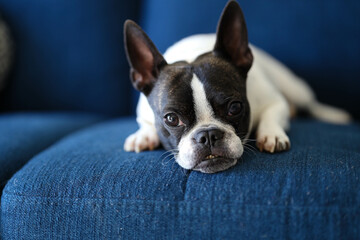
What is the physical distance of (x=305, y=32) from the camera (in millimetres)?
2896

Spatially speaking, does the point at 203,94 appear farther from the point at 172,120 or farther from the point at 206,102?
the point at 172,120

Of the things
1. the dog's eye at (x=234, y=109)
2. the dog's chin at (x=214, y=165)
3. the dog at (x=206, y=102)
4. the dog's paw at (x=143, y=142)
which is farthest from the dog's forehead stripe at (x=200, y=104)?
the dog's paw at (x=143, y=142)

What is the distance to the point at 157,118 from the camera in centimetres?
201

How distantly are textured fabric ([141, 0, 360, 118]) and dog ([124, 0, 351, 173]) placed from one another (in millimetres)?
690

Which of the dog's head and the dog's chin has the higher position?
the dog's head

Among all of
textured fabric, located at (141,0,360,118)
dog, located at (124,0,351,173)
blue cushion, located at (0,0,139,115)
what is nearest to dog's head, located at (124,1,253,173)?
dog, located at (124,0,351,173)

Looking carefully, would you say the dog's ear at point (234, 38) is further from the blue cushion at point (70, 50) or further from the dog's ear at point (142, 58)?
the blue cushion at point (70, 50)

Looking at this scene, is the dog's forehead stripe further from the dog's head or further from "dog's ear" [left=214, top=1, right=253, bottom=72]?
"dog's ear" [left=214, top=1, right=253, bottom=72]

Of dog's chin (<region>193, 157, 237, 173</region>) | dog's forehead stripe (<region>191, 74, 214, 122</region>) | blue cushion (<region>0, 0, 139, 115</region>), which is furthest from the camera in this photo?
blue cushion (<region>0, 0, 139, 115</region>)

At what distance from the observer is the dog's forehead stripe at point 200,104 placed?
179cm

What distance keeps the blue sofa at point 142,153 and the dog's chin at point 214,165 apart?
41 millimetres

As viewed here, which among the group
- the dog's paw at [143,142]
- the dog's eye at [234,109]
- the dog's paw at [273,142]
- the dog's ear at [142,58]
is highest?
the dog's ear at [142,58]

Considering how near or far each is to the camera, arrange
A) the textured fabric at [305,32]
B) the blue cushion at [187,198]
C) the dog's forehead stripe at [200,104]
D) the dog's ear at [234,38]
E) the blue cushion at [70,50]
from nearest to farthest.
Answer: the blue cushion at [187,198]
the dog's forehead stripe at [200,104]
the dog's ear at [234,38]
the textured fabric at [305,32]
the blue cushion at [70,50]

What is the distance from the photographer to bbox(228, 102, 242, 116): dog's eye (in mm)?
1842
